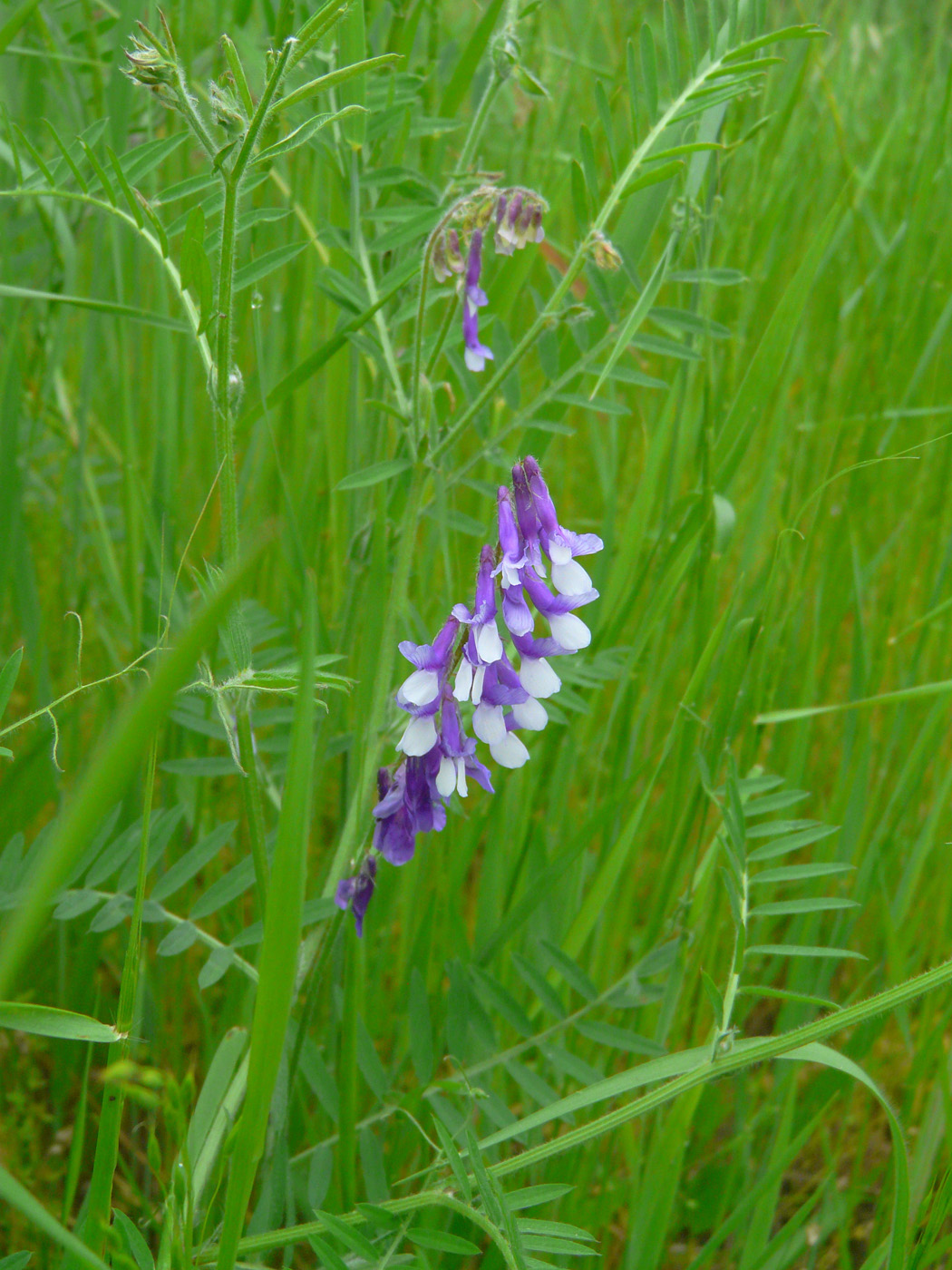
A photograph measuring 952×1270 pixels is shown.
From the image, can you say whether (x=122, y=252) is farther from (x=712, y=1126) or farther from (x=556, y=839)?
(x=712, y=1126)

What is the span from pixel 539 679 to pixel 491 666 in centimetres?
4

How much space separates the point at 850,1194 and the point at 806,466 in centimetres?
110

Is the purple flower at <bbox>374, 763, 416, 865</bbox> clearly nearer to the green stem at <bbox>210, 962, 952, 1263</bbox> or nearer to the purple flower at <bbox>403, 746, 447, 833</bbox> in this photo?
the purple flower at <bbox>403, 746, 447, 833</bbox>

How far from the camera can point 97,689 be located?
4.57 ft

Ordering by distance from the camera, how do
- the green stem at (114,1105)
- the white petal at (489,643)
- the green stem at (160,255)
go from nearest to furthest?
the green stem at (114,1105) → the white petal at (489,643) → the green stem at (160,255)

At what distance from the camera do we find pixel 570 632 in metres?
0.89

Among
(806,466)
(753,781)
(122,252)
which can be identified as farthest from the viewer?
(806,466)

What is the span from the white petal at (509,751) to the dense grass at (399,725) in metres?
0.16

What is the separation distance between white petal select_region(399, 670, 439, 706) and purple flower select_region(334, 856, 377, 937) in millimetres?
225

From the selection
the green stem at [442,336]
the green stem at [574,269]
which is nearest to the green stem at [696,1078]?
the green stem at [574,269]

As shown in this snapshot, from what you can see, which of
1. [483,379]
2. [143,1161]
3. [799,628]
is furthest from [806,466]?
[143,1161]

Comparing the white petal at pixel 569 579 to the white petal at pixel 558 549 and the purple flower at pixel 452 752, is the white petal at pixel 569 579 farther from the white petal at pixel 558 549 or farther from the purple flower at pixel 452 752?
the purple flower at pixel 452 752

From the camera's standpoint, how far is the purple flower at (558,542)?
0.95m

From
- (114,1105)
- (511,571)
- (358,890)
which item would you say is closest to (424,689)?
(511,571)
